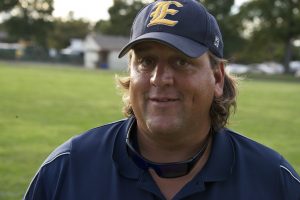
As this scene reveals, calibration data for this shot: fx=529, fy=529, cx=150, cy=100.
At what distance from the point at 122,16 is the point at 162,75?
79738mm

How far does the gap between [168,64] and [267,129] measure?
11255 millimetres

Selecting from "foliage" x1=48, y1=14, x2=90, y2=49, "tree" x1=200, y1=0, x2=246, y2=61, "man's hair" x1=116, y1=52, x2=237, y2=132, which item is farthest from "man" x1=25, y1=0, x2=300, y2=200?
"foliage" x1=48, y1=14, x2=90, y2=49

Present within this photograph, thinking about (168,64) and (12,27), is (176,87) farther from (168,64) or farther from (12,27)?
(12,27)

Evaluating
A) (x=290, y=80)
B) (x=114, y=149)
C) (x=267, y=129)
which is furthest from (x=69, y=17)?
(x=114, y=149)

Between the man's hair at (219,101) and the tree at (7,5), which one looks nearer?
the man's hair at (219,101)

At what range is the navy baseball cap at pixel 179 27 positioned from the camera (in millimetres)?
2135

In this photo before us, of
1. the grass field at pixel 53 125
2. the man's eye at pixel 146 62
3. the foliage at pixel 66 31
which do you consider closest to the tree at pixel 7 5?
the foliage at pixel 66 31

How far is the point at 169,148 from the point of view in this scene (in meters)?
2.27

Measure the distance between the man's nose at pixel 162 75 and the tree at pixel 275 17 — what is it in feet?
209

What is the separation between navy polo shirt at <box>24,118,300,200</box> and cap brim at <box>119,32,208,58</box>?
0.43m

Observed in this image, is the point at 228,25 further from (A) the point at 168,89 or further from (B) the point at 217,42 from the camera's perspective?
(A) the point at 168,89

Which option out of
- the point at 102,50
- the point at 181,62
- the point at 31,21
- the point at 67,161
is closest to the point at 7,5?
the point at 31,21

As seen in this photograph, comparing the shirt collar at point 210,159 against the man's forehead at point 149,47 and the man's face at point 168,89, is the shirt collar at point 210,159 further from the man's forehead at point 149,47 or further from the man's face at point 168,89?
the man's forehead at point 149,47

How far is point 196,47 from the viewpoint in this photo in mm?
2168
